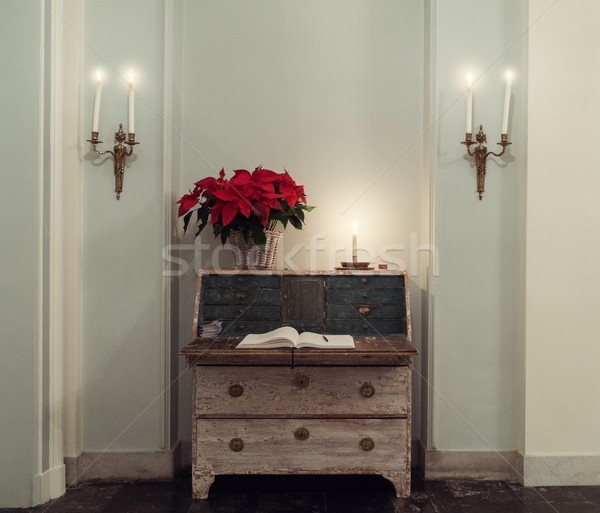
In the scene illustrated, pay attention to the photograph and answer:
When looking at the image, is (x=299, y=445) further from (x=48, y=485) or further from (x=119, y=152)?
(x=119, y=152)

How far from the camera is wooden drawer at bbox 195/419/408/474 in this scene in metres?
2.36

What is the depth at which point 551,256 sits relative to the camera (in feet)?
8.62

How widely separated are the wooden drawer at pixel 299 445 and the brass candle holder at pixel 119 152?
1368 mm

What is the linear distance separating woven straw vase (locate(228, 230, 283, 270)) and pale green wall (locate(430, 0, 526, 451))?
936mm

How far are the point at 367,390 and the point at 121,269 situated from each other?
4.89ft

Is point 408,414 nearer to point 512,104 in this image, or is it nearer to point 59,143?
point 512,104

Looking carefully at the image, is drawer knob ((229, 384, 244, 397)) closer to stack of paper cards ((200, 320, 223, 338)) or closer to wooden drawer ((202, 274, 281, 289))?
stack of paper cards ((200, 320, 223, 338))

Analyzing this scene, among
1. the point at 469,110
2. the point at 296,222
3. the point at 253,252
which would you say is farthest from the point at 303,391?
the point at 469,110

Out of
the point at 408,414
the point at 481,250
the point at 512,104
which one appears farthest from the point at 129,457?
the point at 512,104

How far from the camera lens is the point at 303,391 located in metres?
2.37

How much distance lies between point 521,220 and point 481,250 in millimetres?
268

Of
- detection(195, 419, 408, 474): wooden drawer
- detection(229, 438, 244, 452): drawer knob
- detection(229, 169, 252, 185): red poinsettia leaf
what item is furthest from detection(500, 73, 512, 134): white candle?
detection(229, 438, 244, 452): drawer knob

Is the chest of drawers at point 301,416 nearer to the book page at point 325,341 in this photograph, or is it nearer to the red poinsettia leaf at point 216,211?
the book page at point 325,341

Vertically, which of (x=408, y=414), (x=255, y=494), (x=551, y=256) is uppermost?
(x=551, y=256)
